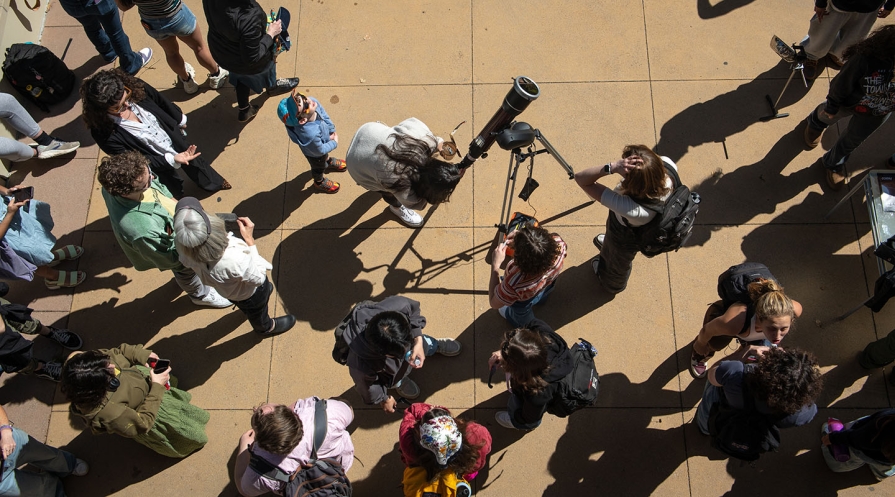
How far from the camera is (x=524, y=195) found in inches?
167

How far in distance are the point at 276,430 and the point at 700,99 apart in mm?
4842

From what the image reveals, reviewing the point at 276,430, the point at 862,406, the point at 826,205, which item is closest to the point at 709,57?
the point at 826,205

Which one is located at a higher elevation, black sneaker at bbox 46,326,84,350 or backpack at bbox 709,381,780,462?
backpack at bbox 709,381,780,462

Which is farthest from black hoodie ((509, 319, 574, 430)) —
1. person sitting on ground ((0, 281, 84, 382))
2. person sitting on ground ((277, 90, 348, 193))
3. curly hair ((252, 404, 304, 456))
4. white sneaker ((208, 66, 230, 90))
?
white sneaker ((208, 66, 230, 90))

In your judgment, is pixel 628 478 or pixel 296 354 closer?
pixel 628 478

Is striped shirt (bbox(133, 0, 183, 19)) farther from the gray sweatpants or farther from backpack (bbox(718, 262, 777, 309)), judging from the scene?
backpack (bbox(718, 262, 777, 309))

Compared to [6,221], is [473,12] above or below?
above

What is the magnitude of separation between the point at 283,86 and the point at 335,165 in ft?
3.69

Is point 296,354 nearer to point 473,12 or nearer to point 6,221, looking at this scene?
point 6,221

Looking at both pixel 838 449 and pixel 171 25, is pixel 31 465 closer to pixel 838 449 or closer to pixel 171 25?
pixel 171 25

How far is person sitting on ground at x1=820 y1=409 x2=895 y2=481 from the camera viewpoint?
11.2 ft

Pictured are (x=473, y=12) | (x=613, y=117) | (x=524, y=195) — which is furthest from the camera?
(x=473, y=12)

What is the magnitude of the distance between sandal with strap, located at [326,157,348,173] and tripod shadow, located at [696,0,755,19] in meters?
3.97

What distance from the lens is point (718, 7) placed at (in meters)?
5.89
